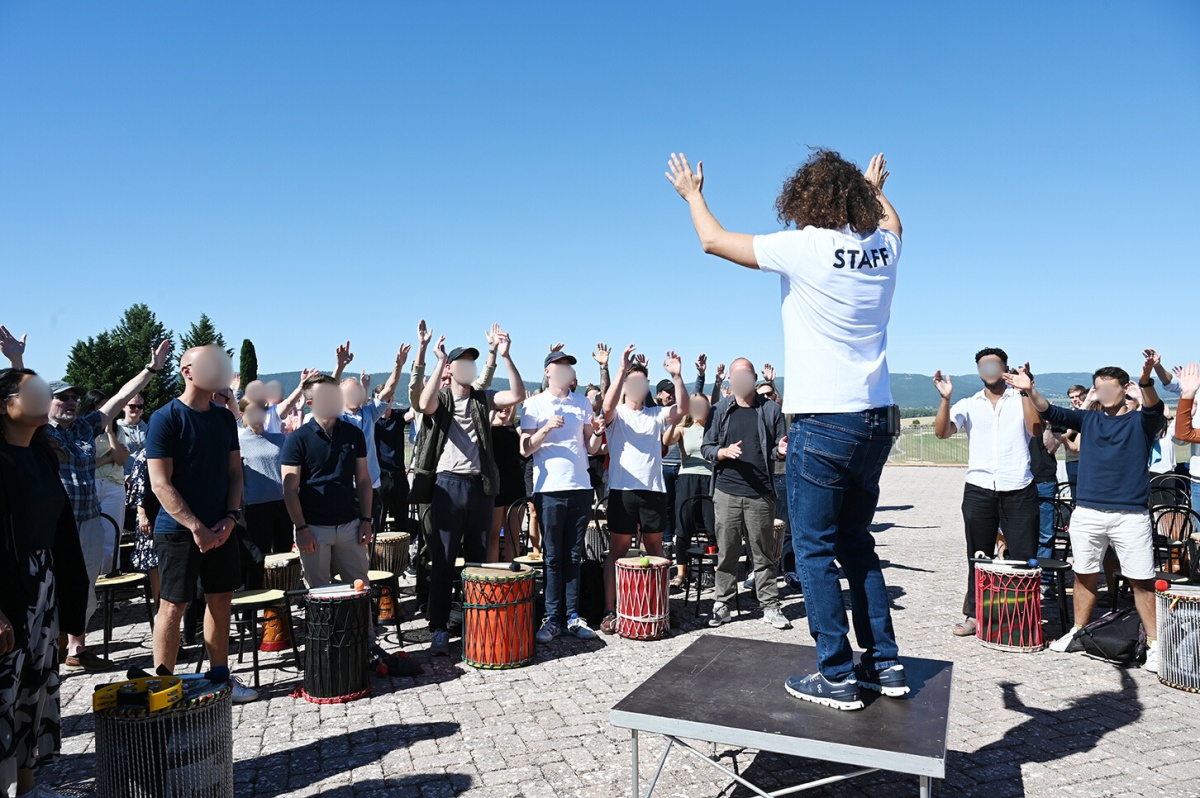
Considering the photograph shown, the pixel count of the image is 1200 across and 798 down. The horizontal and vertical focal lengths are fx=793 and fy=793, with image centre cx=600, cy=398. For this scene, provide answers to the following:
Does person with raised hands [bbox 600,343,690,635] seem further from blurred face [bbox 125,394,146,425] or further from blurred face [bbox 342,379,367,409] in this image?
blurred face [bbox 125,394,146,425]

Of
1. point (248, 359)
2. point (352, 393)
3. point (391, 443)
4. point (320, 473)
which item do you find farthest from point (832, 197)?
point (248, 359)

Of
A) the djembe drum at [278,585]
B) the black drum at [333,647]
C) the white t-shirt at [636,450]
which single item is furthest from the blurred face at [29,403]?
the white t-shirt at [636,450]

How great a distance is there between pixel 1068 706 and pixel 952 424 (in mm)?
2633

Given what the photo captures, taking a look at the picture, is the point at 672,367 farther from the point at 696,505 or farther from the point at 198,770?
the point at 198,770

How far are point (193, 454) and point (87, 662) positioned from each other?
106 inches

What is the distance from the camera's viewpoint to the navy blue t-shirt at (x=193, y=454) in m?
4.80

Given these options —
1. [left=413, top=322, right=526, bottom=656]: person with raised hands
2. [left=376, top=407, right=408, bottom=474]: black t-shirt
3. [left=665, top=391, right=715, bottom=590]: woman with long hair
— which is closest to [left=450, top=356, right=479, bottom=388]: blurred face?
[left=413, top=322, right=526, bottom=656]: person with raised hands

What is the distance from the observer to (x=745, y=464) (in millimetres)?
7699

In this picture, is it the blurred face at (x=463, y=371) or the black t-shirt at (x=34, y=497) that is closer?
the black t-shirt at (x=34, y=497)

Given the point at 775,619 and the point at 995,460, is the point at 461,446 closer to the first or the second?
the point at 775,619

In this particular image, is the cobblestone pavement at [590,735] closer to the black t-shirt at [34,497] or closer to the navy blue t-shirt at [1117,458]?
the navy blue t-shirt at [1117,458]

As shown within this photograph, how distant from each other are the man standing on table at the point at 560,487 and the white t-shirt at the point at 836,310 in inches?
151

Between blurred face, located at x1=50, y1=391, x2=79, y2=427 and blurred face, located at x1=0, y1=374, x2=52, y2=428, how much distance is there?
8.87 ft

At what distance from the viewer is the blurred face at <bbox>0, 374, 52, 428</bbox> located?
3.69 m
